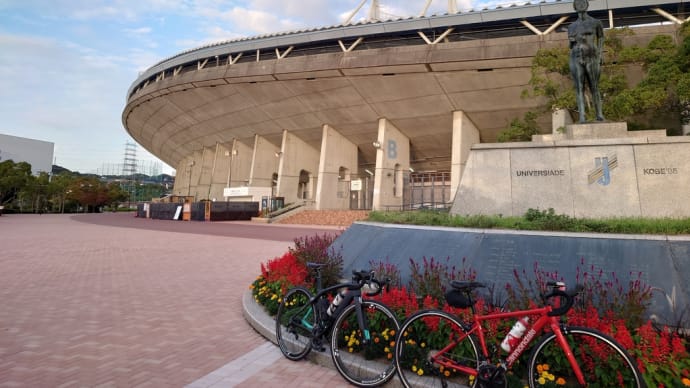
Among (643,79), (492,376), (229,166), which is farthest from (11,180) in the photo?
(643,79)

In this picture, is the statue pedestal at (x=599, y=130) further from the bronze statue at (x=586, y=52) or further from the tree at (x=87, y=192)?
the tree at (x=87, y=192)

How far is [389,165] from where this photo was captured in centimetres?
3584

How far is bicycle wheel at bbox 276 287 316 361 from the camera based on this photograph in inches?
183

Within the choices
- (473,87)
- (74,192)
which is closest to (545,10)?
(473,87)

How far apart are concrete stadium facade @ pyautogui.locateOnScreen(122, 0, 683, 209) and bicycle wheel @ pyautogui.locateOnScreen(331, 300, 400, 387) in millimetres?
25065

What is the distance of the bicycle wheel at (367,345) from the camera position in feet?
13.0

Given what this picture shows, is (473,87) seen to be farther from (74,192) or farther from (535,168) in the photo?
(74,192)

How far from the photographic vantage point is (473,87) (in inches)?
1109

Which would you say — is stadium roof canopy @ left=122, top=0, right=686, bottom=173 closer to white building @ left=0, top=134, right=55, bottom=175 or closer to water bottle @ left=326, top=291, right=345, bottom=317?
water bottle @ left=326, top=291, right=345, bottom=317

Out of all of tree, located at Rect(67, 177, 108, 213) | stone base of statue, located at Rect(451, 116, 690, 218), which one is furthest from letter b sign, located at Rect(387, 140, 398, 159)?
tree, located at Rect(67, 177, 108, 213)

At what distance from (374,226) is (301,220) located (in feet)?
92.9

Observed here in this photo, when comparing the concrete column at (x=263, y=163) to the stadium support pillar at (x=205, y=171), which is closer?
the concrete column at (x=263, y=163)

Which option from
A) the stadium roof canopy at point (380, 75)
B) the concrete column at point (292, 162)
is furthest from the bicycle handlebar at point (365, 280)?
the concrete column at point (292, 162)

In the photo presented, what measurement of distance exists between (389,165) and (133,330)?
1241 inches
